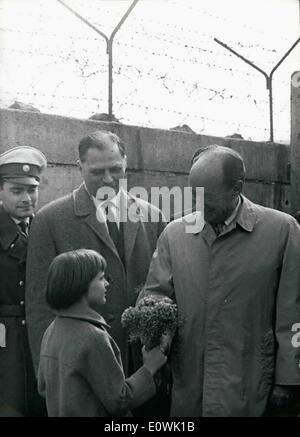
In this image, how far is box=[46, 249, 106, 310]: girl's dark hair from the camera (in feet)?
10.7

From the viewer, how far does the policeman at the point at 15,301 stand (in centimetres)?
407

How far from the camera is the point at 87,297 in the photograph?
3.31 m

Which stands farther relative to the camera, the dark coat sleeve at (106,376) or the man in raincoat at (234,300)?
the man in raincoat at (234,300)

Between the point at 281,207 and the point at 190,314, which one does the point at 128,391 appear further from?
the point at 281,207

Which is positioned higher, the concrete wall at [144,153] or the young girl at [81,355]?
the concrete wall at [144,153]

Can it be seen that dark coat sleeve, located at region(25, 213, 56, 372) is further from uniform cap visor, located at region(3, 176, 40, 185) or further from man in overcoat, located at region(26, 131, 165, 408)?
uniform cap visor, located at region(3, 176, 40, 185)

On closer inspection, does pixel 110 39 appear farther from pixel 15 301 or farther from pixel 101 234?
pixel 15 301

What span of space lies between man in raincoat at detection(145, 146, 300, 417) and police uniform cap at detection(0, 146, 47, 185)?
0.97 meters

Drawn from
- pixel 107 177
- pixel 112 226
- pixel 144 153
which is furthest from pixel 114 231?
pixel 144 153

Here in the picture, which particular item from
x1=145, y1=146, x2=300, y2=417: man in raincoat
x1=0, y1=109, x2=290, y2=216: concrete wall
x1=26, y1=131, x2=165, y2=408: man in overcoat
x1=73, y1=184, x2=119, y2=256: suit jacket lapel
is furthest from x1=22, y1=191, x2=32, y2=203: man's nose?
x1=145, y1=146, x2=300, y2=417: man in raincoat

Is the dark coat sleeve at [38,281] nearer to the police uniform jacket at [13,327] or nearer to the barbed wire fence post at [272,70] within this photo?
the police uniform jacket at [13,327]

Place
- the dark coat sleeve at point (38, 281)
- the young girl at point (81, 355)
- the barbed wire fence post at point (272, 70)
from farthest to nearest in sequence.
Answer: the barbed wire fence post at point (272, 70) < the dark coat sleeve at point (38, 281) < the young girl at point (81, 355)

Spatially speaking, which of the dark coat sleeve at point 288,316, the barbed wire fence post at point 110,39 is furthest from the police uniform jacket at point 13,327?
the barbed wire fence post at point 110,39
